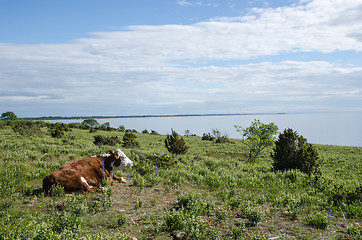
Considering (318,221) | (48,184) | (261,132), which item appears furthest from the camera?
(261,132)

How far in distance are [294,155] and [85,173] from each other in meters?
13.5

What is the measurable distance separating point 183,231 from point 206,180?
208 inches

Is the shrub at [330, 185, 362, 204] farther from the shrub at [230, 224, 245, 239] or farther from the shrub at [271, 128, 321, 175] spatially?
the shrub at [230, 224, 245, 239]

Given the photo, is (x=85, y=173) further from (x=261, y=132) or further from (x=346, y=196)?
(x=261, y=132)

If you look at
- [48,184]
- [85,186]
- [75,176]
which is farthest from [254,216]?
[48,184]

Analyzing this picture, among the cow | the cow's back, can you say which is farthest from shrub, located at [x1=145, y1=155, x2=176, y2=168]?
the cow's back

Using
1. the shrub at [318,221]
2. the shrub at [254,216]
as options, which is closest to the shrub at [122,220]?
the shrub at [254,216]

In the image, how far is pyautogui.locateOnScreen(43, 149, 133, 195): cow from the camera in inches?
292

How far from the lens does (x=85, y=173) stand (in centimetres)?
783

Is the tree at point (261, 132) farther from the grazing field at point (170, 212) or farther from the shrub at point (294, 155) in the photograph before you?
the grazing field at point (170, 212)

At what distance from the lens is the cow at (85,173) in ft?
24.3

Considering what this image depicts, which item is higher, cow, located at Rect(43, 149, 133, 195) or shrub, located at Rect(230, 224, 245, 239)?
cow, located at Rect(43, 149, 133, 195)

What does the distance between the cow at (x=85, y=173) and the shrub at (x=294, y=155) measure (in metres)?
Answer: 11.7

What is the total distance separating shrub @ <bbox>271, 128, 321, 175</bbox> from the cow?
11.7 m
